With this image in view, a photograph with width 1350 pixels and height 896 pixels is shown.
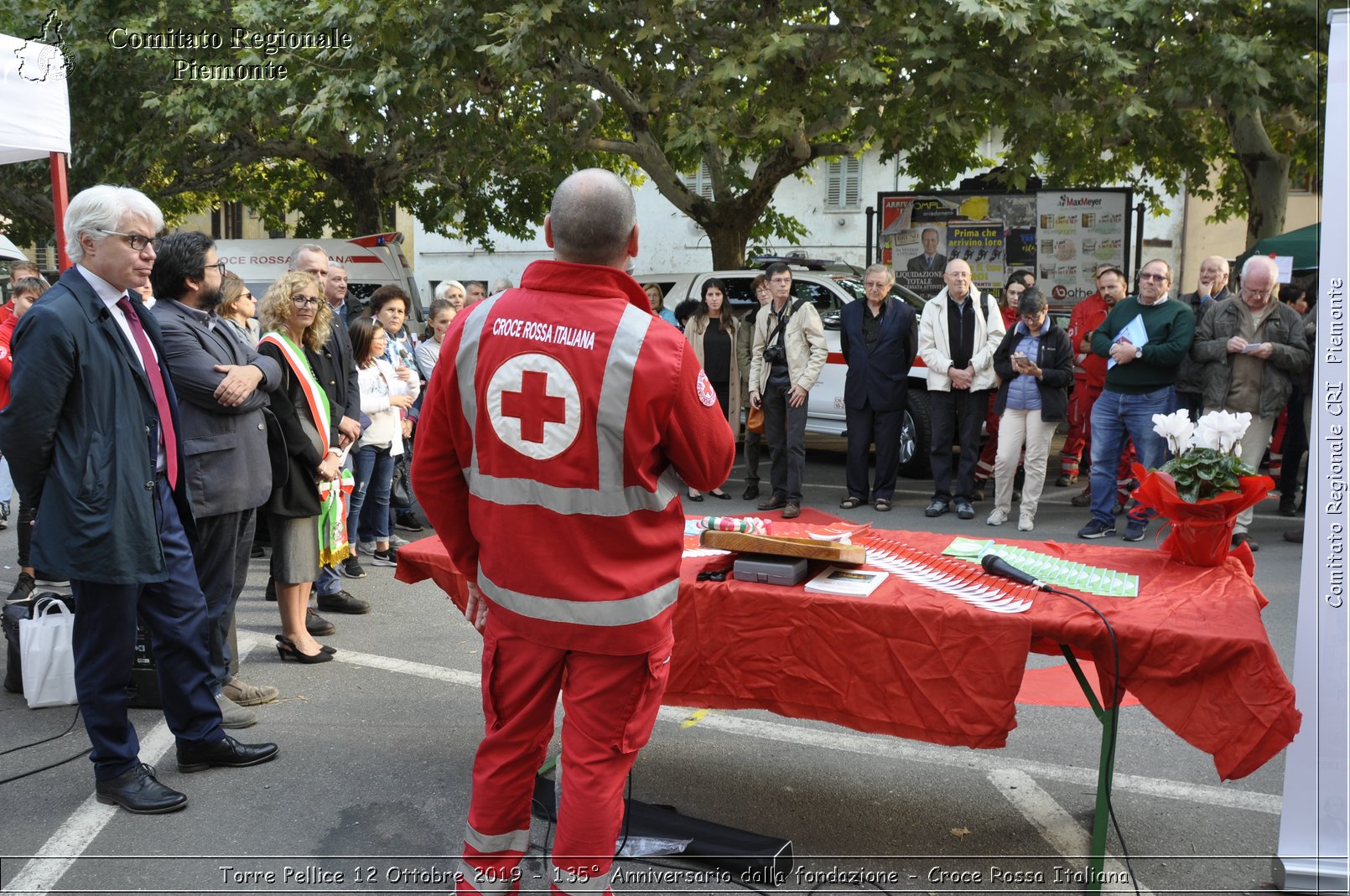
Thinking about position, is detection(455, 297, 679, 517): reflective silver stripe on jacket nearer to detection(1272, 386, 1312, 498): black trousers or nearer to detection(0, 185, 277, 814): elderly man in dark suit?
detection(0, 185, 277, 814): elderly man in dark suit

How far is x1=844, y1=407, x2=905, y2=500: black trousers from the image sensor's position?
31.2ft

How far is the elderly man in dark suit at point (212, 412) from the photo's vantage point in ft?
13.9

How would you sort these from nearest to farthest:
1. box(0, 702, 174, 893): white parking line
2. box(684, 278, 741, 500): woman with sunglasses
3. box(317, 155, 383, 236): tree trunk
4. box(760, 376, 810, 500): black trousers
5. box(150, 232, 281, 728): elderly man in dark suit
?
box(0, 702, 174, 893): white parking line
box(150, 232, 281, 728): elderly man in dark suit
box(760, 376, 810, 500): black trousers
box(684, 278, 741, 500): woman with sunglasses
box(317, 155, 383, 236): tree trunk

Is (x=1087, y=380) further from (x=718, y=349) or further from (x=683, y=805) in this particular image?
(x=683, y=805)

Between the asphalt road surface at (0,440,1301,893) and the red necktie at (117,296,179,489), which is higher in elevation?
the red necktie at (117,296,179,489)

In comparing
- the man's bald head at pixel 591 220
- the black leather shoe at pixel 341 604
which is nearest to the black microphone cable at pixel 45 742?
the black leather shoe at pixel 341 604

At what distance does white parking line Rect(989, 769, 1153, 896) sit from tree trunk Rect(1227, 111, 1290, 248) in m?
10.5

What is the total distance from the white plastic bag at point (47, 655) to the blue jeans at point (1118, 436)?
21.8 ft

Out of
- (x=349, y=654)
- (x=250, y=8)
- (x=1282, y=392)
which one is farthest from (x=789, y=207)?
(x=349, y=654)

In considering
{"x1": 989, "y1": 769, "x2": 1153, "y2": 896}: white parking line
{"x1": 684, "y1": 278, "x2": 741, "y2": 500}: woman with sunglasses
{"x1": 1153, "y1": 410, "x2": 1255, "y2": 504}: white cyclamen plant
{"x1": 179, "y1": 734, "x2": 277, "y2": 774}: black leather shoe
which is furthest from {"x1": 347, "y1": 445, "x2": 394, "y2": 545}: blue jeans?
{"x1": 1153, "y1": 410, "x2": 1255, "y2": 504}: white cyclamen plant

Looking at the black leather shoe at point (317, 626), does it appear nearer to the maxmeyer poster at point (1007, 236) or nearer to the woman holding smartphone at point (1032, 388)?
the woman holding smartphone at point (1032, 388)

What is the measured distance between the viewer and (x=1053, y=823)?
3.76 metres

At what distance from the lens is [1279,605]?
21.5 ft

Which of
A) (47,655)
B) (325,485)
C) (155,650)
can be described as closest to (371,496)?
(325,485)
